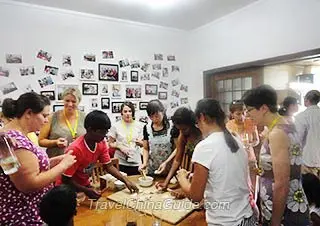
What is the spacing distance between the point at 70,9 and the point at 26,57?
0.81 m

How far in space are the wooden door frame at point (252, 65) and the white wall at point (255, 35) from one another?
0.05m

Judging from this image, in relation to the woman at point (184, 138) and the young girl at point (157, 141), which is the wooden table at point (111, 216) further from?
the young girl at point (157, 141)

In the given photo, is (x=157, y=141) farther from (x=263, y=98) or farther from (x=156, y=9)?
(x=156, y=9)

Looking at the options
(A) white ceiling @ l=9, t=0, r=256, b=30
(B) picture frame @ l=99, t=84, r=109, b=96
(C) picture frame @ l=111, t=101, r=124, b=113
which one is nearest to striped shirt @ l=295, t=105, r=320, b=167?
(A) white ceiling @ l=9, t=0, r=256, b=30

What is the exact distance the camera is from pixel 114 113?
3871 mm

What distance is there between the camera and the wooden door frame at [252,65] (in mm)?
2896

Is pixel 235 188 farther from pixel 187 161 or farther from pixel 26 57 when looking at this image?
pixel 26 57

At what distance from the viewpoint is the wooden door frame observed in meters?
2.90

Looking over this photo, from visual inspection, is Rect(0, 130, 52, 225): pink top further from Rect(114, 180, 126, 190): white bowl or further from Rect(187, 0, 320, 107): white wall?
Rect(187, 0, 320, 107): white wall

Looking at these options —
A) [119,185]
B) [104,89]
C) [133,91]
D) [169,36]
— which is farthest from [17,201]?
[169,36]

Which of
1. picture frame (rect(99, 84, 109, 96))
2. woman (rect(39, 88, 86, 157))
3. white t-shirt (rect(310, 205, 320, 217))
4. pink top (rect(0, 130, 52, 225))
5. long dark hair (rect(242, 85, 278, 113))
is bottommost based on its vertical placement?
white t-shirt (rect(310, 205, 320, 217))

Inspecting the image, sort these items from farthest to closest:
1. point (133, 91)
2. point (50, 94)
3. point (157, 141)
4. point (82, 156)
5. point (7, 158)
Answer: point (133, 91) < point (50, 94) < point (157, 141) < point (82, 156) < point (7, 158)

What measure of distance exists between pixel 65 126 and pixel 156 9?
1.87m

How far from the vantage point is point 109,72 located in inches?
151
